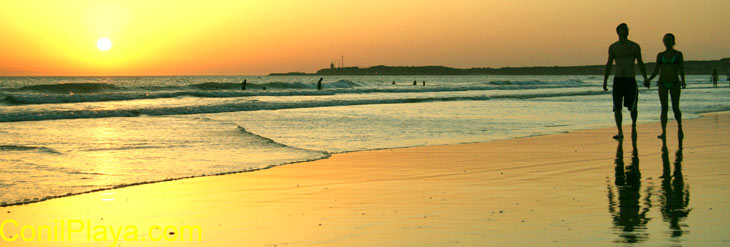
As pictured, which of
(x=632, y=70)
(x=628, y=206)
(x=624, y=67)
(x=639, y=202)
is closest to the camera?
(x=628, y=206)

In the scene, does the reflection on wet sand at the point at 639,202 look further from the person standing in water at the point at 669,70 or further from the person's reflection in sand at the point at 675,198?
the person standing in water at the point at 669,70

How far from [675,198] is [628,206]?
689mm

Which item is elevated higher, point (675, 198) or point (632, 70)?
point (632, 70)

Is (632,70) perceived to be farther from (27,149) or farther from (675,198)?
(27,149)

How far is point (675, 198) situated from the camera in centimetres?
695

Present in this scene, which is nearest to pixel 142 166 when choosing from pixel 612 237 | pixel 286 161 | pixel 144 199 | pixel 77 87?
pixel 286 161

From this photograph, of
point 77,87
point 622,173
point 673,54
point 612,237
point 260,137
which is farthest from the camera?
point 77,87

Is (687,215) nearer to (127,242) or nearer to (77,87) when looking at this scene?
(127,242)

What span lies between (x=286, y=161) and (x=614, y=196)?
15.9 ft

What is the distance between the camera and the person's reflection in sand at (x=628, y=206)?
5.43m

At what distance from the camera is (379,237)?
546cm

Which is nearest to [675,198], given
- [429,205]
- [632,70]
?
[429,205]

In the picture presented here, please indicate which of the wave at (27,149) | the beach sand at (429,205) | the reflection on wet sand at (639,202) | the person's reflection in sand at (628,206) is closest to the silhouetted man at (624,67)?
the beach sand at (429,205)

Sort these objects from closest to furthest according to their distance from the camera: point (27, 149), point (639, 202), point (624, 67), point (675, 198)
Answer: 1. point (639, 202)
2. point (675, 198)
3. point (27, 149)
4. point (624, 67)
